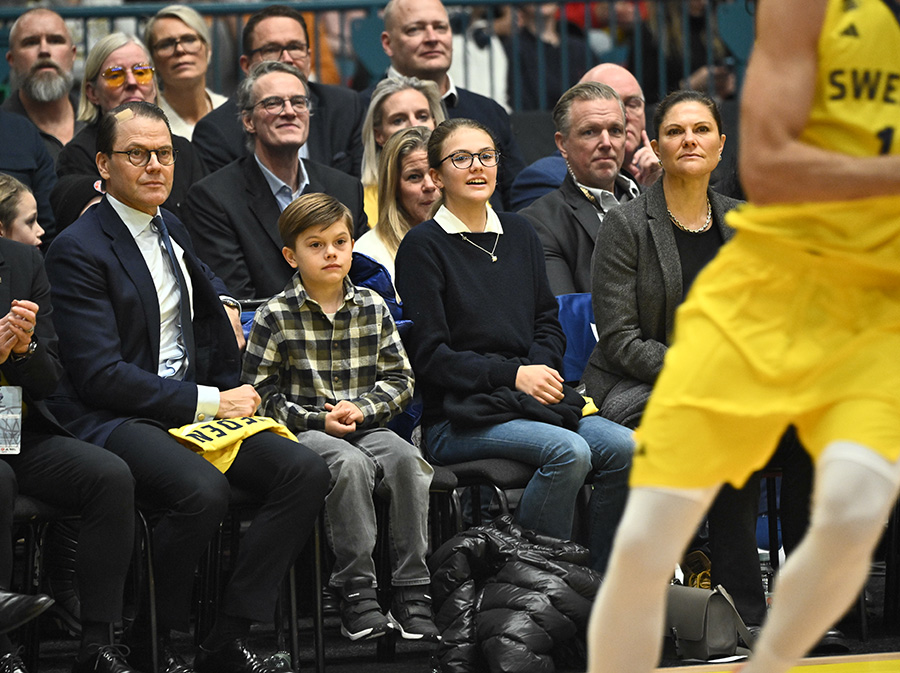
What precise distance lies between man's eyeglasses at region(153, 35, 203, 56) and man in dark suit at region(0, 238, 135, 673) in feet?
8.32

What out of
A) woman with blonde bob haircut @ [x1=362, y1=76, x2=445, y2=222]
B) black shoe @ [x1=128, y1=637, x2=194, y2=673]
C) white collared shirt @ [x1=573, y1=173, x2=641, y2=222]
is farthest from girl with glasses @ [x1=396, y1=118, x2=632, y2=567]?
black shoe @ [x1=128, y1=637, x2=194, y2=673]

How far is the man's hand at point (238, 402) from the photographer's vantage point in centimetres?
433

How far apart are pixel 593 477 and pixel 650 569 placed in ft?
7.33

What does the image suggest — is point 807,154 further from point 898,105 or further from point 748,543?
point 748,543

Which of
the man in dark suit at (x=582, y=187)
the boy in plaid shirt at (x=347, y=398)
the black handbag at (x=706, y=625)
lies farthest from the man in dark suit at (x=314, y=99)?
the black handbag at (x=706, y=625)

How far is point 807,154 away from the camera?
2369 millimetres

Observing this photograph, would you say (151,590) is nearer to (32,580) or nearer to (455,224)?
(32,580)

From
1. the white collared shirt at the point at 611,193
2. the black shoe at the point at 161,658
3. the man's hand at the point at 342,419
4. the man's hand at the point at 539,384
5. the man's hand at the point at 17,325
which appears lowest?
the black shoe at the point at 161,658

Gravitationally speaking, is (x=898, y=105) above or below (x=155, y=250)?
above

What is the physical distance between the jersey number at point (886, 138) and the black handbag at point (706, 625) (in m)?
1.99

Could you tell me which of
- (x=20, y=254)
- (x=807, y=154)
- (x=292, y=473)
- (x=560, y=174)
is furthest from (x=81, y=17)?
(x=807, y=154)

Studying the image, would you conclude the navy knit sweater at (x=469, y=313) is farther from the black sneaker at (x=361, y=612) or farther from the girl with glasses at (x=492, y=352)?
the black sneaker at (x=361, y=612)

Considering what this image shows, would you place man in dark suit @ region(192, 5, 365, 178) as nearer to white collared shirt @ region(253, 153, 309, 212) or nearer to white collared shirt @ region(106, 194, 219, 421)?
white collared shirt @ region(253, 153, 309, 212)

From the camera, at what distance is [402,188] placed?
A: 5.41 metres
